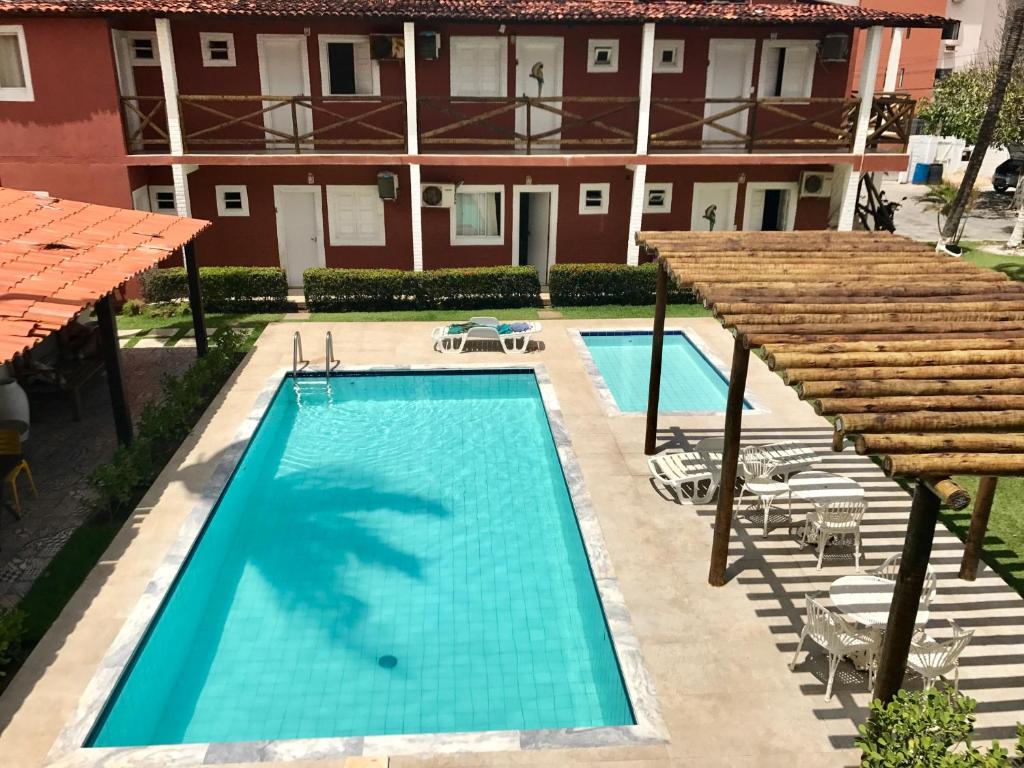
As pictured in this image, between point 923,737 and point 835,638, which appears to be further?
point 835,638

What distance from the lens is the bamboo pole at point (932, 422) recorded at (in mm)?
5656

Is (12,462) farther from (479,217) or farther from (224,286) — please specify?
(479,217)

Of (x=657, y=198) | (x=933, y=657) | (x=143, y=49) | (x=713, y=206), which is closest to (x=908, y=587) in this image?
(x=933, y=657)

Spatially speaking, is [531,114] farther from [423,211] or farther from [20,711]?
[20,711]

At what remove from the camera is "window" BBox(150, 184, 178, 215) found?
66.4ft

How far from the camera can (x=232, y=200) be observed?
2052cm

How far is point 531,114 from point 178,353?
10.5 meters

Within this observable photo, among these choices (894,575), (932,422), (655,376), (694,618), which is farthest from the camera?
(655,376)

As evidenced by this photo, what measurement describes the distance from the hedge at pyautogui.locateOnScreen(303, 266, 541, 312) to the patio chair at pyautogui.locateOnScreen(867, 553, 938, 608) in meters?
12.1

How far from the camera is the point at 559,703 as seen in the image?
761cm

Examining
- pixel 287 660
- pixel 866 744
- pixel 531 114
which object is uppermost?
pixel 531 114

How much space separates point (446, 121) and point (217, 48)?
5782 mm

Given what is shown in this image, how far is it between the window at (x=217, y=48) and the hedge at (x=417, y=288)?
18.6 ft

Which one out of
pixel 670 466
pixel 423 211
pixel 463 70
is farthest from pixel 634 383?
pixel 463 70
